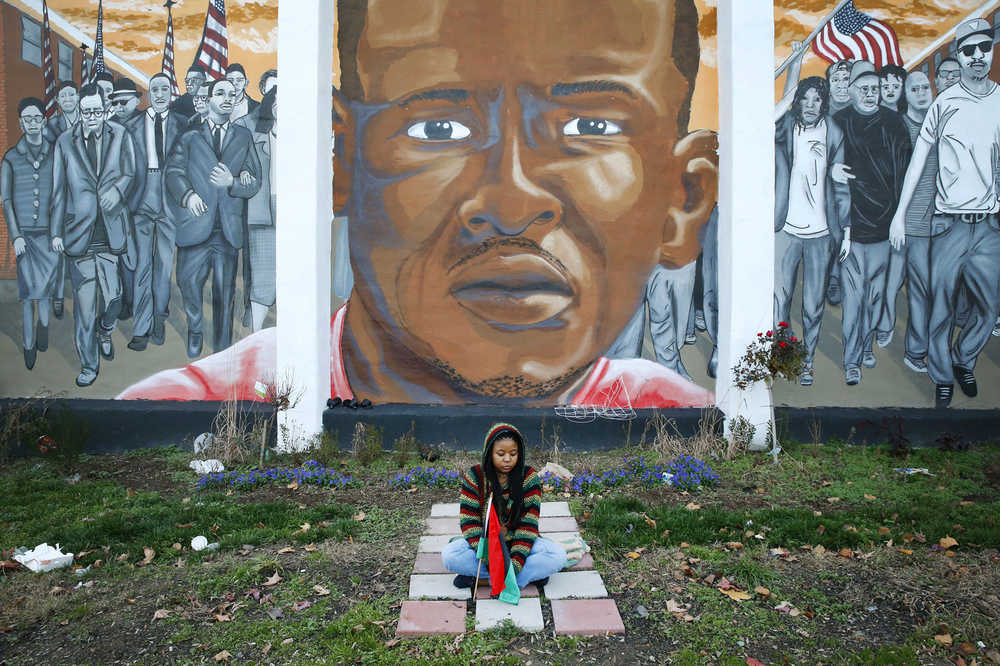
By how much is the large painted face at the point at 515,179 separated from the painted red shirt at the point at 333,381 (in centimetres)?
41

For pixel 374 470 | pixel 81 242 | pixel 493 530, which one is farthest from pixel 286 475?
pixel 81 242

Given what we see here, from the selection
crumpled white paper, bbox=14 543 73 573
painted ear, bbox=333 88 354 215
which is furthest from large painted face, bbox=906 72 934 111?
crumpled white paper, bbox=14 543 73 573

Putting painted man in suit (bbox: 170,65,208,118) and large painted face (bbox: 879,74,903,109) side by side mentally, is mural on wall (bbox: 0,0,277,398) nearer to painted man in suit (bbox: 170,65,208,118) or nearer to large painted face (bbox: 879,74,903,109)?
painted man in suit (bbox: 170,65,208,118)

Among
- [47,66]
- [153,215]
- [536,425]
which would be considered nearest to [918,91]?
[536,425]

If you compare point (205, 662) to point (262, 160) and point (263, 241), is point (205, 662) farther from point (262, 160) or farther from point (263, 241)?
point (262, 160)

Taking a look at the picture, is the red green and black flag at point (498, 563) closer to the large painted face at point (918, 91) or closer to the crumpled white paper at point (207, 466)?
the crumpled white paper at point (207, 466)

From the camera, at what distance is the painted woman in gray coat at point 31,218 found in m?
7.53

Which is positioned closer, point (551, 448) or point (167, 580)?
point (167, 580)

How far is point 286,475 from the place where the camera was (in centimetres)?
594

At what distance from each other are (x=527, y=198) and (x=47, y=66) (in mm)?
6202

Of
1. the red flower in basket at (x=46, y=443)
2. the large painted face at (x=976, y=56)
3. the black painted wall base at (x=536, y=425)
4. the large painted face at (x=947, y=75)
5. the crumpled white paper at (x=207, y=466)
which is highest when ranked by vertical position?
the large painted face at (x=976, y=56)

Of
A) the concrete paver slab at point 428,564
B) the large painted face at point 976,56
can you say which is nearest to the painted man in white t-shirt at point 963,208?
the large painted face at point 976,56

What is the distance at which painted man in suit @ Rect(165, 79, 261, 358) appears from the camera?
7.35 meters

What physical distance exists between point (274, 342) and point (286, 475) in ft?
6.82
